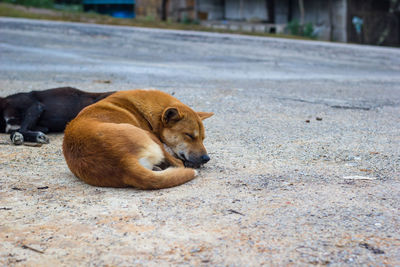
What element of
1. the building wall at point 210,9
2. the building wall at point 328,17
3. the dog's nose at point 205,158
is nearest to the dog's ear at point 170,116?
the dog's nose at point 205,158

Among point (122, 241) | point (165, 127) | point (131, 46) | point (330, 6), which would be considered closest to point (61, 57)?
point (131, 46)

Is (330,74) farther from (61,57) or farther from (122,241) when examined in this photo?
(122,241)

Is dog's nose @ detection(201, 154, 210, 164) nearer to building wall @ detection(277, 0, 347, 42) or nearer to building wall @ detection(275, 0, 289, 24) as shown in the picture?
building wall @ detection(277, 0, 347, 42)

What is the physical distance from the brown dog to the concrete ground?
0.38 ft

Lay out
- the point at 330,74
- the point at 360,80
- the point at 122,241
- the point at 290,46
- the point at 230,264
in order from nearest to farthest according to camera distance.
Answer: the point at 230,264
the point at 122,241
the point at 360,80
the point at 330,74
the point at 290,46

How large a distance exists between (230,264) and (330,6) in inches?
821

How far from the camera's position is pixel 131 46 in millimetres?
13789

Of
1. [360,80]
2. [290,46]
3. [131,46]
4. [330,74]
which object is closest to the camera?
[360,80]

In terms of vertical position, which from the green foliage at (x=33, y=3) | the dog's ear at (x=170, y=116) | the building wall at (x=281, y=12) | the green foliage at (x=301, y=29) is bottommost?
the dog's ear at (x=170, y=116)

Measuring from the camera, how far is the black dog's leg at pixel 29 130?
5.16 m

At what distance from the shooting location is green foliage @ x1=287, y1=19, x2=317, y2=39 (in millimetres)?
21859

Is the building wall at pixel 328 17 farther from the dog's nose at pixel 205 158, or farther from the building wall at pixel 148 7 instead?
the dog's nose at pixel 205 158

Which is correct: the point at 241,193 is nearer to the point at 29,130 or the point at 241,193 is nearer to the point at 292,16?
the point at 29,130

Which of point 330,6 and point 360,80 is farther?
point 330,6
